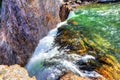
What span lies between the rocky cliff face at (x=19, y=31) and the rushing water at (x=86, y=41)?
2.10 feet

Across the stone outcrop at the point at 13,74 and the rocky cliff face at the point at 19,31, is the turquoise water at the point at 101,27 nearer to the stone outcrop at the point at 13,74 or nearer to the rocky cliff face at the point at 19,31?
the rocky cliff face at the point at 19,31

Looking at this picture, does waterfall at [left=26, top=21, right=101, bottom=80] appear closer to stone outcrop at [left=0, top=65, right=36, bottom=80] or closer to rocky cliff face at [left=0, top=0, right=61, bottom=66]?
rocky cliff face at [left=0, top=0, right=61, bottom=66]

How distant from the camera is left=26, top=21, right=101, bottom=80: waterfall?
1155 cm

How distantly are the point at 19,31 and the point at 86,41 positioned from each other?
4411 mm

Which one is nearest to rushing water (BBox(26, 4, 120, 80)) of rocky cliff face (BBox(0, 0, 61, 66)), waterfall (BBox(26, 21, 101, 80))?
waterfall (BBox(26, 21, 101, 80))

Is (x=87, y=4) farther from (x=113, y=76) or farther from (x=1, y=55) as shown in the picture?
(x=113, y=76)

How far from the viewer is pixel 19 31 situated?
1638 cm

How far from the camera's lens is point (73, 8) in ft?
75.9

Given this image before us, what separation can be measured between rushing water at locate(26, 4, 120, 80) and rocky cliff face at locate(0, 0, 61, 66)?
25.2 inches


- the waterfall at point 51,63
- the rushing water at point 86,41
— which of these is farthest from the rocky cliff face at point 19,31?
the waterfall at point 51,63

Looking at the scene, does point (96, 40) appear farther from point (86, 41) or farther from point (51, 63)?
point (51, 63)

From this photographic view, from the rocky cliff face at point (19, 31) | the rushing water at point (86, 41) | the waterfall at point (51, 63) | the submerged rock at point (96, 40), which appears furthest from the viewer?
the rocky cliff face at point (19, 31)

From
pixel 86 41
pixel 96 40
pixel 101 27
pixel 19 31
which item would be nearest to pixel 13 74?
pixel 86 41

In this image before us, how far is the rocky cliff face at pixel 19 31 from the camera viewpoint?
53.2ft
